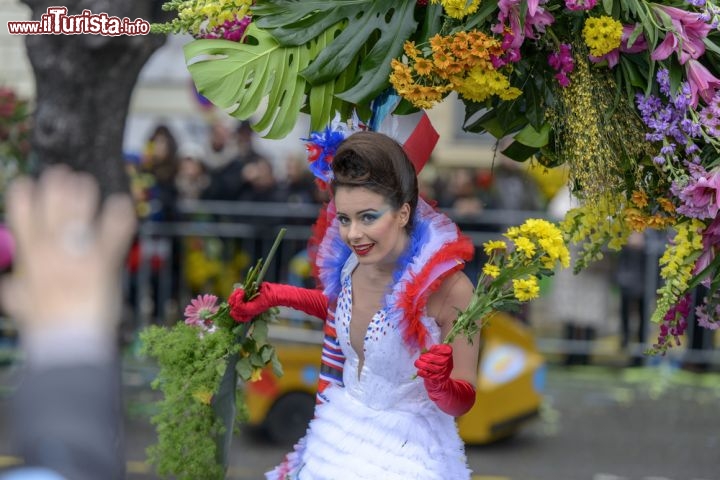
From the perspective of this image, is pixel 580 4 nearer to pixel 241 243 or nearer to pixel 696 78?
pixel 696 78

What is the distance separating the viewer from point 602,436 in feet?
26.6

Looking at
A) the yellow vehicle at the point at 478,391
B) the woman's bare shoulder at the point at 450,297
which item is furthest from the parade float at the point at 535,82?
the yellow vehicle at the point at 478,391

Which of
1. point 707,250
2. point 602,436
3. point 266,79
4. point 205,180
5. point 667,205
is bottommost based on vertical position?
point 602,436

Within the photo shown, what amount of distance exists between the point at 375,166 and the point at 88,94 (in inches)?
140

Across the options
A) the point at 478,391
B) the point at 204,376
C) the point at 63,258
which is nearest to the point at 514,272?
the point at 204,376

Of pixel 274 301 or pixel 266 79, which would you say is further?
pixel 274 301

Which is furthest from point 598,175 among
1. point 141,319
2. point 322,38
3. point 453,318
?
point 141,319

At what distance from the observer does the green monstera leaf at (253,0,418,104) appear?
359 cm

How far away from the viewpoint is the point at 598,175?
3.48 metres

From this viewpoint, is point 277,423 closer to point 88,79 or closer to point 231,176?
point 88,79

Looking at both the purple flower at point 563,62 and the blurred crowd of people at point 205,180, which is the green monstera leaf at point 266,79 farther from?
the blurred crowd of people at point 205,180

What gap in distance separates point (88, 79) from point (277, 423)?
233 centimetres

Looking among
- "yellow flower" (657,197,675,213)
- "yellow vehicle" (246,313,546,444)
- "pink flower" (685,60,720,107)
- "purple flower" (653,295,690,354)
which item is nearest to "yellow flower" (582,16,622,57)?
"pink flower" (685,60,720,107)

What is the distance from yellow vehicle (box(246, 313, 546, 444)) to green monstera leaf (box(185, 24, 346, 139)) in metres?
3.81
